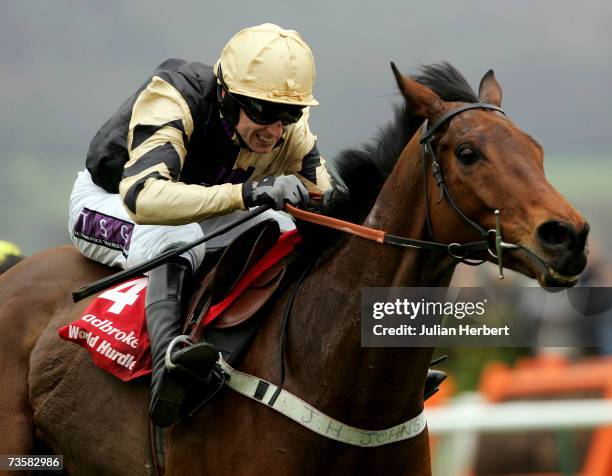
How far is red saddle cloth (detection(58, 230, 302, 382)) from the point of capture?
4465 millimetres

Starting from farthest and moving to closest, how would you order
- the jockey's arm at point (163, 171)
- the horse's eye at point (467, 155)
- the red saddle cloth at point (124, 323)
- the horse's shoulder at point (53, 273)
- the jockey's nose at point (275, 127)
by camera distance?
the horse's shoulder at point (53, 273) → the jockey's nose at point (275, 127) → the red saddle cloth at point (124, 323) → the jockey's arm at point (163, 171) → the horse's eye at point (467, 155)

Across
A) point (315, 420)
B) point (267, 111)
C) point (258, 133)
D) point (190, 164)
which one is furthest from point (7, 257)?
point (315, 420)

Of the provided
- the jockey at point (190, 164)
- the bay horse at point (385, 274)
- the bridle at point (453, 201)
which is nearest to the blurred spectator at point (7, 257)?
the jockey at point (190, 164)

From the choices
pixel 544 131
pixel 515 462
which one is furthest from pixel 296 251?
pixel 544 131

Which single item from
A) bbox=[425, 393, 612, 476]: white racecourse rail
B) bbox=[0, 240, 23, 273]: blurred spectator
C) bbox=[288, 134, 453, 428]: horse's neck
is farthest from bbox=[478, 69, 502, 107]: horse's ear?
bbox=[0, 240, 23, 273]: blurred spectator

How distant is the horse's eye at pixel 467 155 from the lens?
12.4 ft

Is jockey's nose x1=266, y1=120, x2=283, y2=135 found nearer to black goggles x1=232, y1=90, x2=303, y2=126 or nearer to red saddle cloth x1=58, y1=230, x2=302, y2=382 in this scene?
black goggles x1=232, y1=90, x2=303, y2=126

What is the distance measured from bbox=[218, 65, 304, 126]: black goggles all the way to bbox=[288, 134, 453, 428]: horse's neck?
60 centimetres

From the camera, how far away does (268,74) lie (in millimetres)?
4430

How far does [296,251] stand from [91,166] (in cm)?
130

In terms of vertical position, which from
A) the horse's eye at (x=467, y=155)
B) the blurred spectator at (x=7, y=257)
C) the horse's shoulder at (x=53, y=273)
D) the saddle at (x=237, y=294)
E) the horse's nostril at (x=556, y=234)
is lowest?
the blurred spectator at (x=7, y=257)
